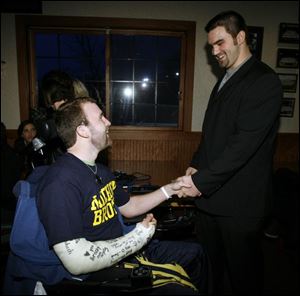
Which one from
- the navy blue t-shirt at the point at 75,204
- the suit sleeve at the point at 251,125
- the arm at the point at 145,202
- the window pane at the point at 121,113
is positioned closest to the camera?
the navy blue t-shirt at the point at 75,204

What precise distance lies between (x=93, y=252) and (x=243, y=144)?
3.00ft

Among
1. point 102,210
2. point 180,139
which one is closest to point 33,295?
point 102,210

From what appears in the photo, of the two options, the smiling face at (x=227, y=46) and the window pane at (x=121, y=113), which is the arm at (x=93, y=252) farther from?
the window pane at (x=121, y=113)

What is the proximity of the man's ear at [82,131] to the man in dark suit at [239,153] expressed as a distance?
654mm

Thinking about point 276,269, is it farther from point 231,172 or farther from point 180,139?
point 180,139

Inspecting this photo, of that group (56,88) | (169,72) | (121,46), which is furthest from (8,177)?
(169,72)

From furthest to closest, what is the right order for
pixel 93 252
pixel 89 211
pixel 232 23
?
1. pixel 232 23
2. pixel 89 211
3. pixel 93 252

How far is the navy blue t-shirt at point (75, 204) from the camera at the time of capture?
1021 mm

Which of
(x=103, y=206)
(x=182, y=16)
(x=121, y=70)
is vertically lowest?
(x=103, y=206)

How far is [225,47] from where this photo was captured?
1.63 meters

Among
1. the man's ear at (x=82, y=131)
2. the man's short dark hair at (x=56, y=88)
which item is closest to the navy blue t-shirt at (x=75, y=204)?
the man's ear at (x=82, y=131)

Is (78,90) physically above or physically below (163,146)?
above

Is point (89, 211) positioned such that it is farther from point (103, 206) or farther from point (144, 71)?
point (144, 71)

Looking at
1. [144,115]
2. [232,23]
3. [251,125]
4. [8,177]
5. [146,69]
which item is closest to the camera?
[251,125]
